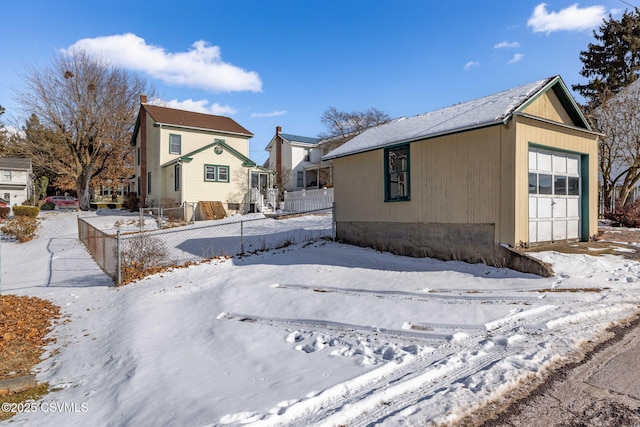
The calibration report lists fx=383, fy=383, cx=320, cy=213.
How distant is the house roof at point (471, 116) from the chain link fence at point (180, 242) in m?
3.79

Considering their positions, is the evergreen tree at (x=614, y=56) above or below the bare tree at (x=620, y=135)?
above

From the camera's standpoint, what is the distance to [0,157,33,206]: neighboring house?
137ft

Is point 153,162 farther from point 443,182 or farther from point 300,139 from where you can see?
point 443,182

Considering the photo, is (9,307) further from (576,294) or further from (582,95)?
(582,95)

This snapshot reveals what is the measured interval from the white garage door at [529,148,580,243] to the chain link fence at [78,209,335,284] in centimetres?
662

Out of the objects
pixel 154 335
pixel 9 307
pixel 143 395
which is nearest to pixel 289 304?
pixel 154 335

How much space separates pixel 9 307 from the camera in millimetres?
7297

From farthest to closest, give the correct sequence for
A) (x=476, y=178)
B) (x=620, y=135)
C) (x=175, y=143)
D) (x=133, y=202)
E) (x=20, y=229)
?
(x=133, y=202) < (x=175, y=143) < (x=620, y=135) < (x=20, y=229) < (x=476, y=178)

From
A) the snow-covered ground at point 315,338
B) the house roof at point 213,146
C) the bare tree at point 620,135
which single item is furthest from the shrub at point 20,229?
the bare tree at point 620,135

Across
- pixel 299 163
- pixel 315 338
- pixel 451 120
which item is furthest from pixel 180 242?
pixel 299 163

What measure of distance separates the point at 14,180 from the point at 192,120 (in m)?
29.4

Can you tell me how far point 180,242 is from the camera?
14.4 metres

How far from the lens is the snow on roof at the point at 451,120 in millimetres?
9062

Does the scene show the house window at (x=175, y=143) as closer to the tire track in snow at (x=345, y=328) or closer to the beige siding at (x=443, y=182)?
the beige siding at (x=443, y=182)
